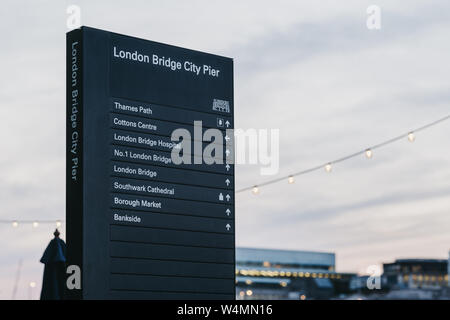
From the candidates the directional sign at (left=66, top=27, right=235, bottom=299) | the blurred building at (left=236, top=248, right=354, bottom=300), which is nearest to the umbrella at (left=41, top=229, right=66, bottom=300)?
the directional sign at (left=66, top=27, right=235, bottom=299)

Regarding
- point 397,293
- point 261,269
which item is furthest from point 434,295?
point 261,269

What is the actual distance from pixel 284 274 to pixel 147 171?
157 metres

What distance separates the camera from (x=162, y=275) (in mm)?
12492

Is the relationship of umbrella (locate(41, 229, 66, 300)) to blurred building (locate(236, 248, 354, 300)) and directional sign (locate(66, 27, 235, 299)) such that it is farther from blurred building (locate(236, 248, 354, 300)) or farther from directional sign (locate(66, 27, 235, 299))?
blurred building (locate(236, 248, 354, 300))

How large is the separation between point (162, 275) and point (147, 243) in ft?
1.57

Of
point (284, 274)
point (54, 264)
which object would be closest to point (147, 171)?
point (54, 264)

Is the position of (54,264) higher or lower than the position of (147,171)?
lower

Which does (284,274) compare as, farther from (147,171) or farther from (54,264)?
(147,171)

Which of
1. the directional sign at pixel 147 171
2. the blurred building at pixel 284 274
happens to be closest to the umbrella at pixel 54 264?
the directional sign at pixel 147 171

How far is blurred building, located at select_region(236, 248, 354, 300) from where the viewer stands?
15538 cm

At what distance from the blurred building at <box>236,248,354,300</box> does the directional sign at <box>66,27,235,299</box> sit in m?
138

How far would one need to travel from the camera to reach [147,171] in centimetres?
1255

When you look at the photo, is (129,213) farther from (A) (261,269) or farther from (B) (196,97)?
(A) (261,269)
